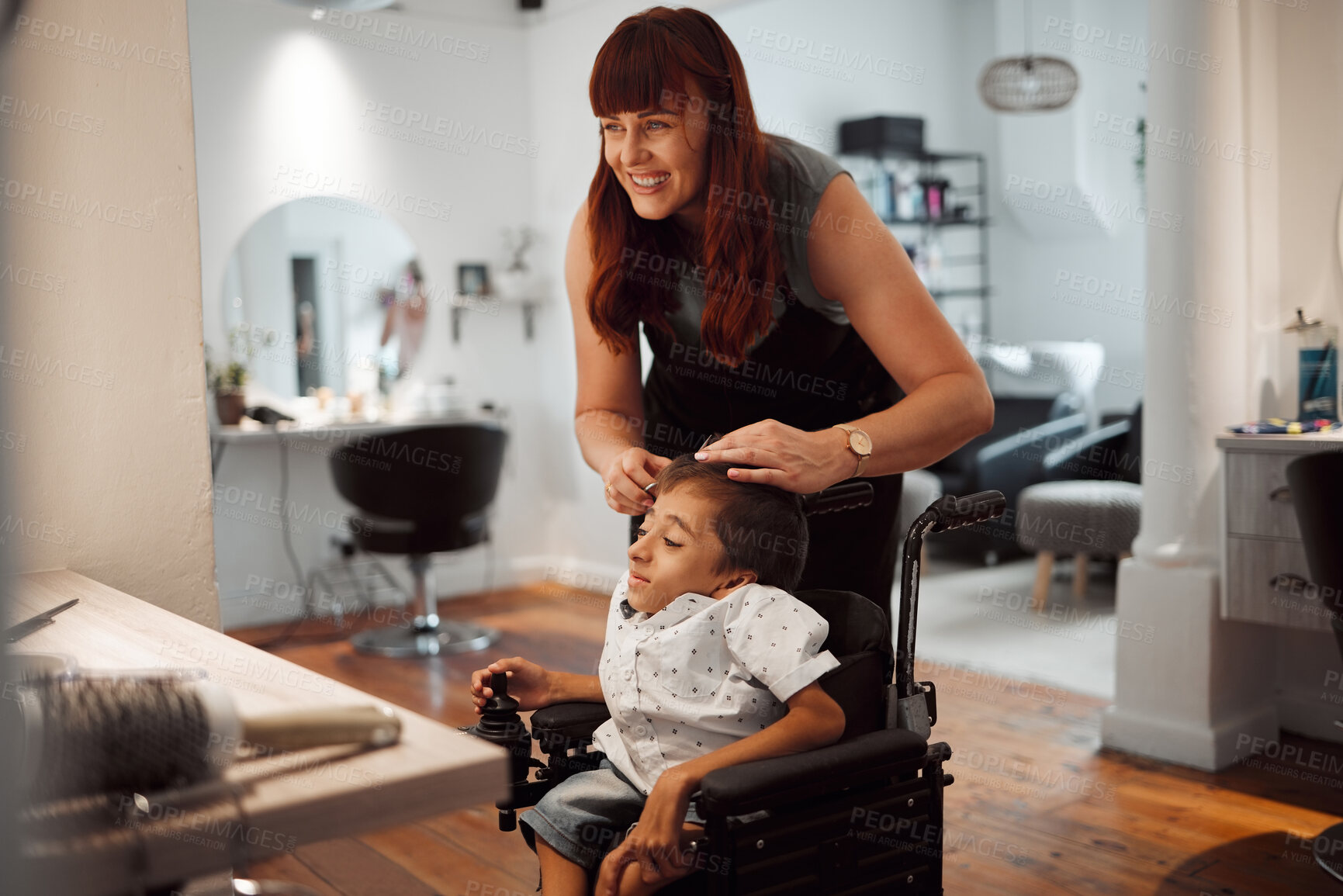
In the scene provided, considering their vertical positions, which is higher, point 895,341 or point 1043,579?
point 895,341

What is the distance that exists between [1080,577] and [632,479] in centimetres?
388

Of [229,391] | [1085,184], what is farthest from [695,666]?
[1085,184]

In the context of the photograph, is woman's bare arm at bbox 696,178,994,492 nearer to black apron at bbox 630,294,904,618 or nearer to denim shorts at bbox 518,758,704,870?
black apron at bbox 630,294,904,618

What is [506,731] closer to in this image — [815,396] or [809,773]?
[809,773]

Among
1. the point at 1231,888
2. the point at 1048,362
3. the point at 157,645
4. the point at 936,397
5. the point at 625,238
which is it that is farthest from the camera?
the point at 1048,362

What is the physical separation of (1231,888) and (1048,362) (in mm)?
4272

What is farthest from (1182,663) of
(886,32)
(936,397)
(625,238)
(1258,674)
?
(886,32)

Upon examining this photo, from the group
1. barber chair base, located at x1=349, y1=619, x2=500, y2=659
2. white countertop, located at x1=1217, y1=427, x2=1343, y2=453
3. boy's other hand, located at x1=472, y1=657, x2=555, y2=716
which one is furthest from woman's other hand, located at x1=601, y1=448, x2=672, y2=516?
barber chair base, located at x1=349, y1=619, x2=500, y2=659

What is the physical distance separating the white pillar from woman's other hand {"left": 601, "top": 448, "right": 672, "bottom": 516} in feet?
6.60

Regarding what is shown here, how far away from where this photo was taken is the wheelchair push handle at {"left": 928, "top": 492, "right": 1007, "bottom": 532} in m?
1.42

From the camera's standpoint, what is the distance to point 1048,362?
20.5ft

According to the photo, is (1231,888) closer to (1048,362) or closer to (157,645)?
(157,645)

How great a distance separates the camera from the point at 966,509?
4.66ft

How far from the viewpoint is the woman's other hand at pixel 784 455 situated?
1358mm
